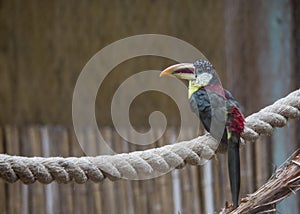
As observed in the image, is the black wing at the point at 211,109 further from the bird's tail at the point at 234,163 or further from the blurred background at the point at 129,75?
the blurred background at the point at 129,75

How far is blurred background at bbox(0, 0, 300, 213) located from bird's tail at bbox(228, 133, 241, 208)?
36 cm

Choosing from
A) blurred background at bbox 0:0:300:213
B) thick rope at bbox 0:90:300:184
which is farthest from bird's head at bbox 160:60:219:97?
blurred background at bbox 0:0:300:213

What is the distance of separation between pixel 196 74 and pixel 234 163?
0.70ft

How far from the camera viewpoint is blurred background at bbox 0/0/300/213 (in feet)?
6.88

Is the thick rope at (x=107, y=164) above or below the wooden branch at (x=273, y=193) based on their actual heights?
above

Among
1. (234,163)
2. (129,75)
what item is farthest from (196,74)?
(129,75)

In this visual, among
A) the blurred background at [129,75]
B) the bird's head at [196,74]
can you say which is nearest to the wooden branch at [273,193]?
the bird's head at [196,74]

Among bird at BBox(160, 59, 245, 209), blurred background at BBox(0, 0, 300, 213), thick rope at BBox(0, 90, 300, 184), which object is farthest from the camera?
blurred background at BBox(0, 0, 300, 213)

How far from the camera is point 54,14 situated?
116 inches

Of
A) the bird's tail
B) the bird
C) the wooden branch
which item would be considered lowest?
the wooden branch

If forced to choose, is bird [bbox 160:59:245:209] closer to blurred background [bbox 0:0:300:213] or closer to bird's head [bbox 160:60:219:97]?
bird's head [bbox 160:60:219:97]

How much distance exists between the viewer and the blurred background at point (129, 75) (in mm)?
2096

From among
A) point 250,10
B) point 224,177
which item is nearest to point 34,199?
point 224,177

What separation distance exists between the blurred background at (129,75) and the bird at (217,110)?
0.37 metres
